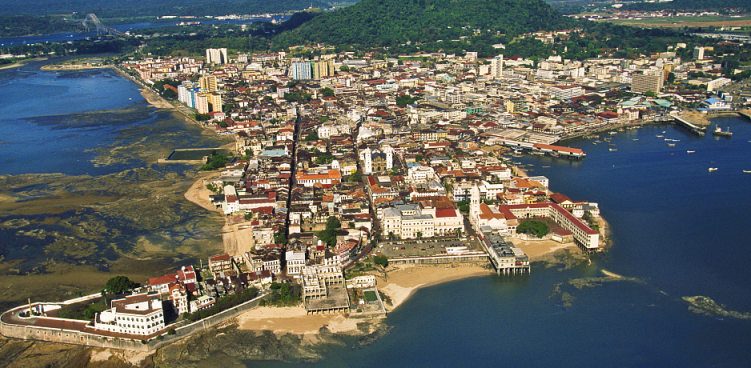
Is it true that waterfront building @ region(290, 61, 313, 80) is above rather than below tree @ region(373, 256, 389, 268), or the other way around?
above

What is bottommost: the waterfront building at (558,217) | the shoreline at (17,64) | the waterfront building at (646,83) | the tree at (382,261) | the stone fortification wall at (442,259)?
the stone fortification wall at (442,259)

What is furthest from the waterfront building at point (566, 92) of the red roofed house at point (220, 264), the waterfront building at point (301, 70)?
the red roofed house at point (220, 264)

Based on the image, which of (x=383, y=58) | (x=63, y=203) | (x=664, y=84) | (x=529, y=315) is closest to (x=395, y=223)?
(x=529, y=315)

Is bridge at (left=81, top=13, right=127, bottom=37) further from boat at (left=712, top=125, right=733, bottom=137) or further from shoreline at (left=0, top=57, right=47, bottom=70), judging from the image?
boat at (left=712, top=125, right=733, bottom=137)

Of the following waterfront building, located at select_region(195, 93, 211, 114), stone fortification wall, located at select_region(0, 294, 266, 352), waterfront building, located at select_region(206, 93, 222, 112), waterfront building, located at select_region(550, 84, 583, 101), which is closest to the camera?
stone fortification wall, located at select_region(0, 294, 266, 352)

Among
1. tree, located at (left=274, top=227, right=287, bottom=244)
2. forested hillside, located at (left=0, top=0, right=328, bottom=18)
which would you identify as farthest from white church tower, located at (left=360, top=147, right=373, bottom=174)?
forested hillside, located at (left=0, top=0, right=328, bottom=18)

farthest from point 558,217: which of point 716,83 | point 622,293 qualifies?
point 716,83

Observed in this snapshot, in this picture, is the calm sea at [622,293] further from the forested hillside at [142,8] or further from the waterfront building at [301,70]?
the forested hillside at [142,8]
